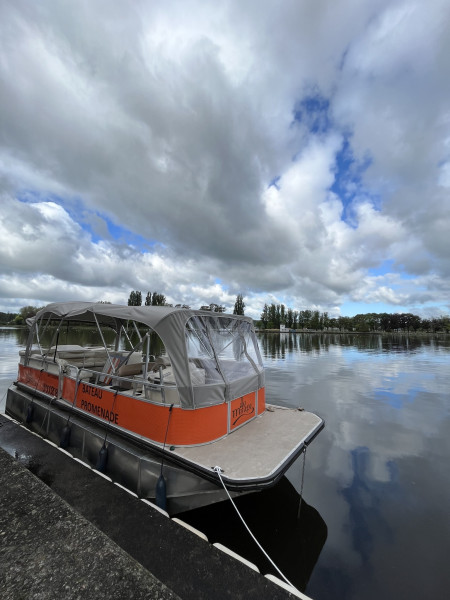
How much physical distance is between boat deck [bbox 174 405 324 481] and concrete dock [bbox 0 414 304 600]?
0.92m

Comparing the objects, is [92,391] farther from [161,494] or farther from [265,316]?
[265,316]

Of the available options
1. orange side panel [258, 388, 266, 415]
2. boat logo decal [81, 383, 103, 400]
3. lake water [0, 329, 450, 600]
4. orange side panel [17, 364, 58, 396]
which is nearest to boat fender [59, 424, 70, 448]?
boat logo decal [81, 383, 103, 400]

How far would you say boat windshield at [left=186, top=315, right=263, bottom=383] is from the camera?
557 centimetres

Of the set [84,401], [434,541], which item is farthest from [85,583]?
[434,541]

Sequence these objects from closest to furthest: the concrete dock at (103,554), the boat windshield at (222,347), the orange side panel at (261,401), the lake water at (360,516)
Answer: the concrete dock at (103,554) < the lake water at (360,516) < the boat windshield at (222,347) < the orange side panel at (261,401)

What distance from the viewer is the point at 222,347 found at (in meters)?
6.32

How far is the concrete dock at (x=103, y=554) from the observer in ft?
8.30

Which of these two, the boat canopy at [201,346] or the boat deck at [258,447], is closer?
the boat deck at [258,447]

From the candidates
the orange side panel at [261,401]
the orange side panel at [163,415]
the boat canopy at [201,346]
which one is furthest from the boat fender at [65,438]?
the orange side panel at [261,401]

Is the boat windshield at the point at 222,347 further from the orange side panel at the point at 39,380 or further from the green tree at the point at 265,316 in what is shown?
the green tree at the point at 265,316

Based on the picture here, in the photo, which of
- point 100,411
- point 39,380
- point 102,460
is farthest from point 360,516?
point 39,380

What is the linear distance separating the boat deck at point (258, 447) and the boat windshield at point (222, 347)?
1.10 meters

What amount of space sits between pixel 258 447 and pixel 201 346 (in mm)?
2148

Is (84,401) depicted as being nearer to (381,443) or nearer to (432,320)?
(381,443)
